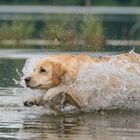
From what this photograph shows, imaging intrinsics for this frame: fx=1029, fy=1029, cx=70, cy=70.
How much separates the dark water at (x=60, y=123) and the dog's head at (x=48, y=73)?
1.47 feet

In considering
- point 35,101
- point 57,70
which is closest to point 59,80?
point 57,70

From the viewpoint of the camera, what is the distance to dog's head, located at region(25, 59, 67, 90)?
14.1 metres

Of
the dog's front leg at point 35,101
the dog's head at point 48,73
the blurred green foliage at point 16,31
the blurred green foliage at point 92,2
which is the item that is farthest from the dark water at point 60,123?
the blurred green foliage at point 92,2

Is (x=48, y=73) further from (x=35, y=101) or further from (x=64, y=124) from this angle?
(x=64, y=124)

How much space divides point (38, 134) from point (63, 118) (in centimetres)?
180

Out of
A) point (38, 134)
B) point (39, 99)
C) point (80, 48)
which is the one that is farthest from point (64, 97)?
point (80, 48)

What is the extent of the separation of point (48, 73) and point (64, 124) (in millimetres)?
1143

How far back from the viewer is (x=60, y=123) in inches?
529

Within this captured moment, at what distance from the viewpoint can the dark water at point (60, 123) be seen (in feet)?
39.9

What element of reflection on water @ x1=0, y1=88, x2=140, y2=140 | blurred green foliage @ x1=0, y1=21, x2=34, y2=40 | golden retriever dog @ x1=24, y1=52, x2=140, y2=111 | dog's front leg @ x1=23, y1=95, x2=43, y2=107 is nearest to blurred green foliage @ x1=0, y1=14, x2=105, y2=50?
blurred green foliage @ x1=0, y1=21, x2=34, y2=40

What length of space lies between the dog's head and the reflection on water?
45cm

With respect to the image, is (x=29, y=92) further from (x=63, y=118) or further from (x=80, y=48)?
(x=80, y=48)

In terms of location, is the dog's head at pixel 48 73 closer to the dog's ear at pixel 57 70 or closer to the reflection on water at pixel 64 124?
the dog's ear at pixel 57 70

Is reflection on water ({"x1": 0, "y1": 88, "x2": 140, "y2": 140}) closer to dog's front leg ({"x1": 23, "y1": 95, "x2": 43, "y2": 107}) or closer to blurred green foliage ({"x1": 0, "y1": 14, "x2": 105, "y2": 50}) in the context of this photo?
dog's front leg ({"x1": 23, "y1": 95, "x2": 43, "y2": 107})
